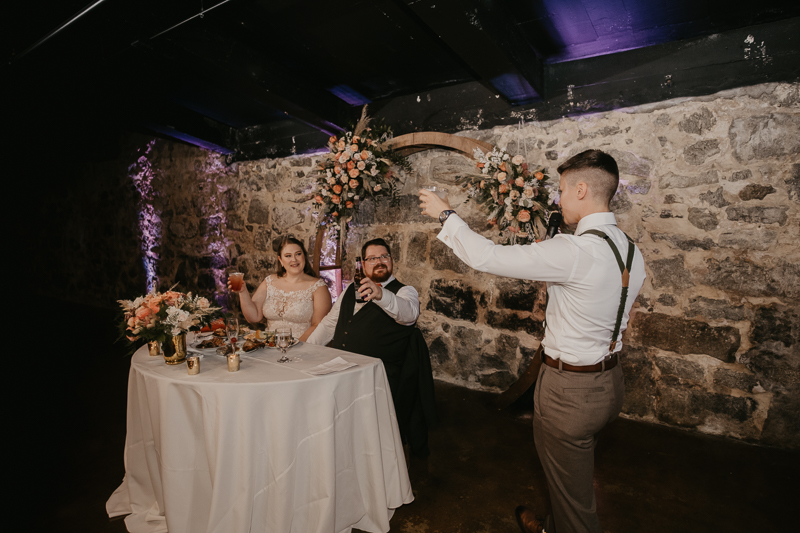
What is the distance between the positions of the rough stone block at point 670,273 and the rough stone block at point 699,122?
3.04 ft

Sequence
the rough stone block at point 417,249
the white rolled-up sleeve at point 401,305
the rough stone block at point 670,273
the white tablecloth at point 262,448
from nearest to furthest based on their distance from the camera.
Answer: the white tablecloth at point 262,448 < the white rolled-up sleeve at point 401,305 < the rough stone block at point 670,273 < the rough stone block at point 417,249

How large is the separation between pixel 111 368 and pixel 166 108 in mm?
3041

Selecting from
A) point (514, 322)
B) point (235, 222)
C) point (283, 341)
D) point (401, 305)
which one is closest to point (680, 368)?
point (514, 322)

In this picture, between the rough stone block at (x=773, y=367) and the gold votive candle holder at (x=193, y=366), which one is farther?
the rough stone block at (x=773, y=367)

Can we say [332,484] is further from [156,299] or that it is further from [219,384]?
[156,299]

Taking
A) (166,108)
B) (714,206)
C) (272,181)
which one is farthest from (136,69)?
(714,206)

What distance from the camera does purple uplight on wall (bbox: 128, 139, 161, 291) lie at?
21.4ft

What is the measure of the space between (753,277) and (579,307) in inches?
84.7

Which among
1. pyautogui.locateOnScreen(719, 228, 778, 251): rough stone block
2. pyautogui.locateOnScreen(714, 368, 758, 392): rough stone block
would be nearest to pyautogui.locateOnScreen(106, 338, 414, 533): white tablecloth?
pyautogui.locateOnScreen(714, 368, 758, 392): rough stone block

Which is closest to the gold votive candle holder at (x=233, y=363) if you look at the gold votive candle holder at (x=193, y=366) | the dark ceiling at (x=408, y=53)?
the gold votive candle holder at (x=193, y=366)

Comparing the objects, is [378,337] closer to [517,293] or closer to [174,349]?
[174,349]

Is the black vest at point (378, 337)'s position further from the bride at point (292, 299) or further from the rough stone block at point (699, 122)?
the rough stone block at point (699, 122)

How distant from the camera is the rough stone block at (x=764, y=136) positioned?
2.62 metres

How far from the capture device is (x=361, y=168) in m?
3.56
